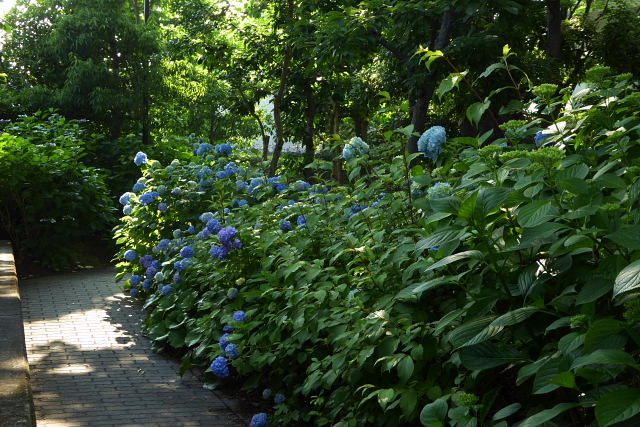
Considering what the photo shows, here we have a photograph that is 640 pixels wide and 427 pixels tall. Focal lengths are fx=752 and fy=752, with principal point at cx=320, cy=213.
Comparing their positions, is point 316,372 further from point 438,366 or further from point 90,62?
point 90,62

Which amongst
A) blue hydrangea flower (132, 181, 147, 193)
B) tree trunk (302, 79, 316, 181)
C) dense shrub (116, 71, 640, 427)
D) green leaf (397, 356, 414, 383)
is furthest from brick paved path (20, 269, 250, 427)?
tree trunk (302, 79, 316, 181)

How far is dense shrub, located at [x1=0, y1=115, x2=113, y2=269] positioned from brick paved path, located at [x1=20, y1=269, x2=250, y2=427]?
1941 millimetres

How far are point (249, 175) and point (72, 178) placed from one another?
4.20m

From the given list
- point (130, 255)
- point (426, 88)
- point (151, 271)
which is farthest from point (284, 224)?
point (426, 88)

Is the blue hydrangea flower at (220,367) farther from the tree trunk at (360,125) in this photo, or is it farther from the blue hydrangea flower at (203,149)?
the tree trunk at (360,125)

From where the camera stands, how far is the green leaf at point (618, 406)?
74.9 inches

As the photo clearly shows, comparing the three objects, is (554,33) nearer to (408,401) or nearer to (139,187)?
(139,187)

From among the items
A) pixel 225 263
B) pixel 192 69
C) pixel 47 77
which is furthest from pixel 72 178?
pixel 192 69

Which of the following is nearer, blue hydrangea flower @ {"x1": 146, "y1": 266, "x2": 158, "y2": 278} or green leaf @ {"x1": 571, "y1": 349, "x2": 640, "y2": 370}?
green leaf @ {"x1": 571, "y1": 349, "x2": 640, "y2": 370}

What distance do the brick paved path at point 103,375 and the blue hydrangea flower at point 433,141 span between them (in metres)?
1.98

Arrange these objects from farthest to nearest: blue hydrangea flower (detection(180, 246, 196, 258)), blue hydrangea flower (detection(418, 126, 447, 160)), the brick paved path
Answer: blue hydrangea flower (detection(180, 246, 196, 258))
the brick paved path
blue hydrangea flower (detection(418, 126, 447, 160))

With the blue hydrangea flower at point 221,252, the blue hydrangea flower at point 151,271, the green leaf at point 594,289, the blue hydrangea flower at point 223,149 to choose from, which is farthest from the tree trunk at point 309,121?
the green leaf at point 594,289

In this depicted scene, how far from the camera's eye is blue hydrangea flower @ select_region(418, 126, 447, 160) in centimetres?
393

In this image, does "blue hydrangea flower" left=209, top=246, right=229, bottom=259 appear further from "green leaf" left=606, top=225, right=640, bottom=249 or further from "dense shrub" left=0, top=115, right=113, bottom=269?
"dense shrub" left=0, top=115, right=113, bottom=269
